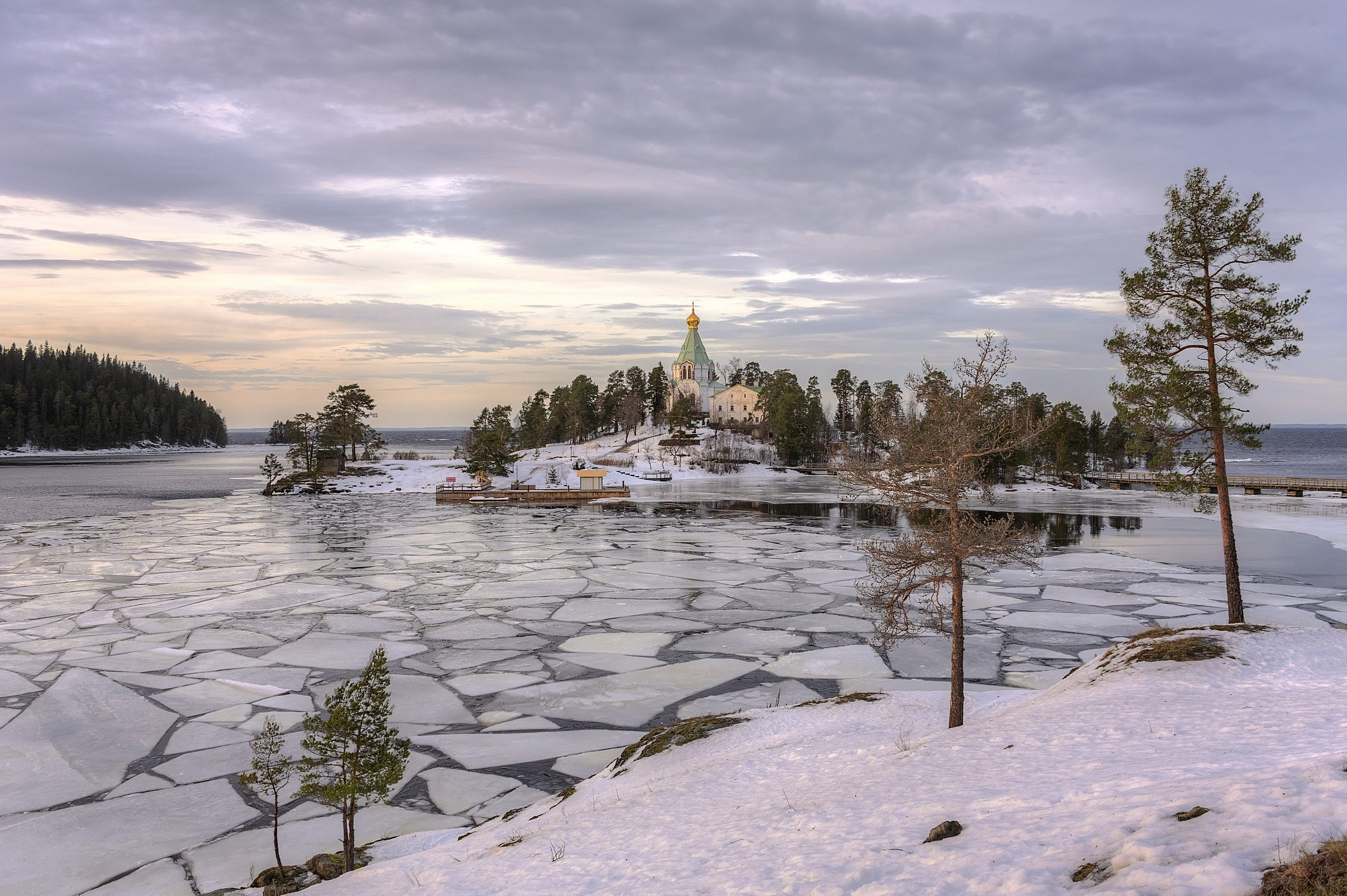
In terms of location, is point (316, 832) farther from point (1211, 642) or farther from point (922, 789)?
point (1211, 642)

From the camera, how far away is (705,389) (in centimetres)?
14838

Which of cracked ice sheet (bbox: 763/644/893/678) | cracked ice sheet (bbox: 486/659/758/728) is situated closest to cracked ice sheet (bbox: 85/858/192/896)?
cracked ice sheet (bbox: 486/659/758/728)

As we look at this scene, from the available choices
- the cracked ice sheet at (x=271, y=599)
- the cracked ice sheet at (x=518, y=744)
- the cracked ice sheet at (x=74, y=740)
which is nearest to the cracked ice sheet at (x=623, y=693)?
the cracked ice sheet at (x=518, y=744)

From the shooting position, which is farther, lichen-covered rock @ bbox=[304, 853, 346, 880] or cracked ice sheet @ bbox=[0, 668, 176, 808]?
cracked ice sheet @ bbox=[0, 668, 176, 808]

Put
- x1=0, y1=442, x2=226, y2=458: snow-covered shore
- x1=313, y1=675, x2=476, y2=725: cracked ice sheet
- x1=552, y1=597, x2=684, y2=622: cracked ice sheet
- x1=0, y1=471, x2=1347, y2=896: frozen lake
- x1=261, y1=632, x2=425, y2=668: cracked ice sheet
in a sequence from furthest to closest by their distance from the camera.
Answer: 1. x1=0, y1=442, x2=226, y2=458: snow-covered shore
2. x1=552, y1=597, x2=684, y2=622: cracked ice sheet
3. x1=261, y1=632, x2=425, y2=668: cracked ice sheet
4. x1=313, y1=675, x2=476, y2=725: cracked ice sheet
5. x1=0, y1=471, x2=1347, y2=896: frozen lake

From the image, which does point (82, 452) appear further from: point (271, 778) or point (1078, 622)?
point (1078, 622)

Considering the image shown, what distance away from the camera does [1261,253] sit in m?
16.2

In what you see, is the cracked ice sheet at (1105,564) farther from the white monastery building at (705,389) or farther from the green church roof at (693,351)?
the green church roof at (693,351)

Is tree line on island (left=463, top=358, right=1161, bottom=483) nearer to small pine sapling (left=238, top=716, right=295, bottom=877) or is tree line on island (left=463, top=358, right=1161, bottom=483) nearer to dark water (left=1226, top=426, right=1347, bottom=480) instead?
dark water (left=1226, top=426, right=1347, bottom=480)

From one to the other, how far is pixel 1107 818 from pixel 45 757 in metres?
12.9

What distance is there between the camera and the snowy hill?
4691 millimetres

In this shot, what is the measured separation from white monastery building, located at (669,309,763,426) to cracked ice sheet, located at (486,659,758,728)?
399ft

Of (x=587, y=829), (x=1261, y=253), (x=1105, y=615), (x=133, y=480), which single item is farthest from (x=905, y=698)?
(x=133, y=480)

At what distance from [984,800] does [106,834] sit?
9.21 meters
